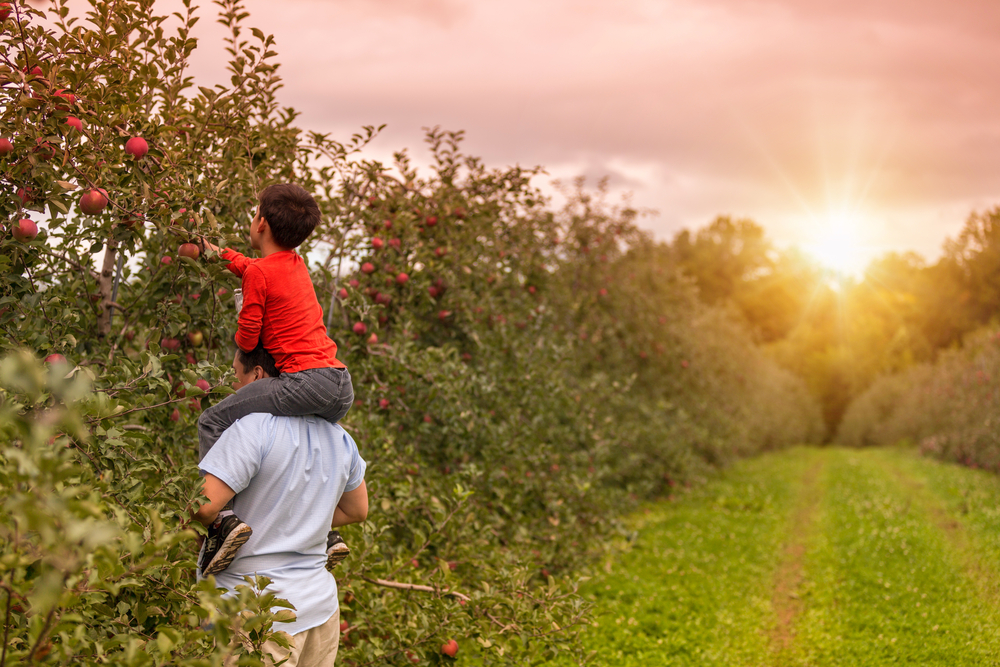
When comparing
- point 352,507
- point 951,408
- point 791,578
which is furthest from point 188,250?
point 951,408

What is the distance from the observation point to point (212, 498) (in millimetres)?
1814

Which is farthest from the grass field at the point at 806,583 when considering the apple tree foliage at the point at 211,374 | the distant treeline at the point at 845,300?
the distant treeline at the point at 845,300

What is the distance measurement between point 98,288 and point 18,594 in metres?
1.83

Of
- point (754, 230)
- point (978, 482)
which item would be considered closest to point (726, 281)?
point (754, 230)

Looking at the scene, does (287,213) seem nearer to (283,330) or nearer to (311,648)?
(283,330)

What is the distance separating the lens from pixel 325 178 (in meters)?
4.10

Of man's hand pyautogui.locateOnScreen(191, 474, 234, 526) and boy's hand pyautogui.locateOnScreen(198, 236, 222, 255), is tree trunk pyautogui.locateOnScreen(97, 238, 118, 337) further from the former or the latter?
man's hand pyautogui.locateOnScreen(191, 474, 234, 526)

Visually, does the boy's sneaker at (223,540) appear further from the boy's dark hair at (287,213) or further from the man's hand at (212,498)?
the boy's dark hair at (287,213)

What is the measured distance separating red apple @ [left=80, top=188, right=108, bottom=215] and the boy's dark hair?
2.20 ft

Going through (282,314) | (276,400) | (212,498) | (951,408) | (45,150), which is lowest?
(212,498)

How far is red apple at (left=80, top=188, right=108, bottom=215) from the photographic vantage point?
7.45 feet

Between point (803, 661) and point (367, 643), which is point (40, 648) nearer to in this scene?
point (367, 643)

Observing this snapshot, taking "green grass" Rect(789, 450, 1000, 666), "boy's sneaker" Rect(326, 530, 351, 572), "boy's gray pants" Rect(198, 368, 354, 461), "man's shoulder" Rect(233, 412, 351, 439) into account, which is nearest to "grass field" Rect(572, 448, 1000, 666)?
"green grass" Rect(789, 450, 1000, 666)

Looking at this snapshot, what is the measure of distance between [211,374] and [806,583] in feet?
22.3
